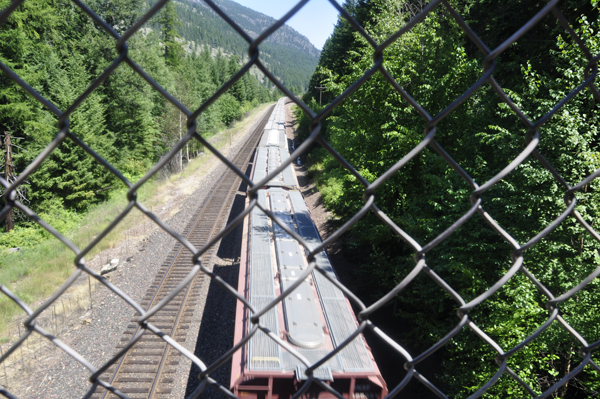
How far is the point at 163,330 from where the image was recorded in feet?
27.1

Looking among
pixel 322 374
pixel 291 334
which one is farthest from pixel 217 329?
pixel 322 374

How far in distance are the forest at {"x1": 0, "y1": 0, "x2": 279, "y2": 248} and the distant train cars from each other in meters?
10.7

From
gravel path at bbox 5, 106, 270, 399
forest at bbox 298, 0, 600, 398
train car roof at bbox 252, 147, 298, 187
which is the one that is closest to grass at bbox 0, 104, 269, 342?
gravel path at bbox 5, 106, 270, 399

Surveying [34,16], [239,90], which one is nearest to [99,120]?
[34,16]

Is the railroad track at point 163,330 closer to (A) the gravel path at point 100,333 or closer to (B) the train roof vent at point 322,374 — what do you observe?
(A) the gravel path at point 100,333

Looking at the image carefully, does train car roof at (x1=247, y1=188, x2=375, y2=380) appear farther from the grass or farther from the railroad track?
the grass

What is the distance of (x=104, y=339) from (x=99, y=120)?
17.5 meters

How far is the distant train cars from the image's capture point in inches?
194

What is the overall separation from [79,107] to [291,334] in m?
20.9

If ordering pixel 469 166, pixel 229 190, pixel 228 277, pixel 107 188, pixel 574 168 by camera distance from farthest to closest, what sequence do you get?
pixel 107 188
pixel 229 190
pixel 228 277
pixel 469 166
pixel 574 168

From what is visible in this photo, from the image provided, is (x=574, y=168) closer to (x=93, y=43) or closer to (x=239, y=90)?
(x=93, y=43)

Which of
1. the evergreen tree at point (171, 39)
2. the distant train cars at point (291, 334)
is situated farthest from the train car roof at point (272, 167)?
the evergreen tree at point (171, 39)

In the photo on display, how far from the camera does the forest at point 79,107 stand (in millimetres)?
16406

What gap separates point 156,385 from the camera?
7.08 meters
